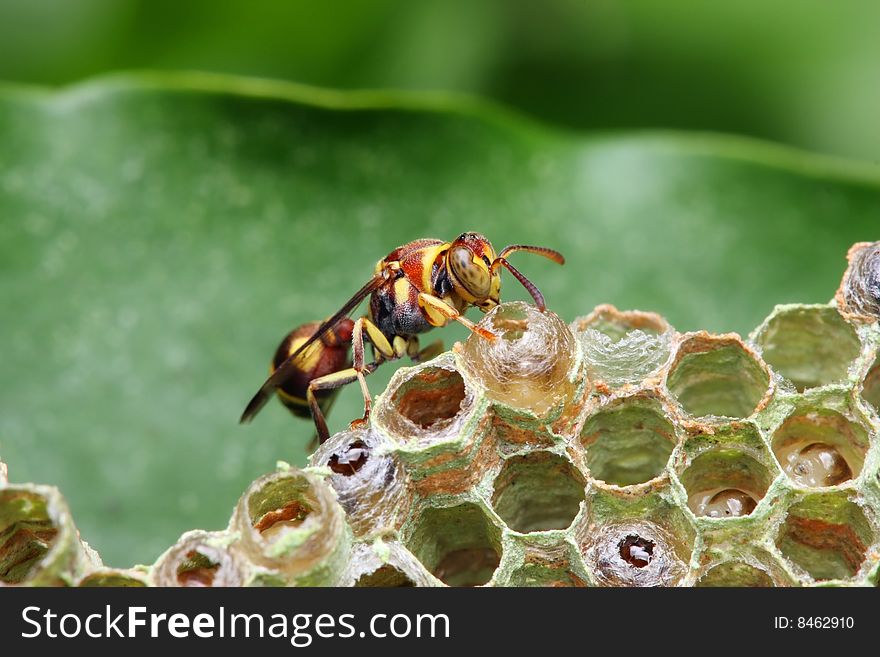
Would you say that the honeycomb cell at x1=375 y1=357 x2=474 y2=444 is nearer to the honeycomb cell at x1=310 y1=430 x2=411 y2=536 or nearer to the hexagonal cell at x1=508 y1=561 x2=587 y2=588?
the honeycomb cell at x1=310 y1=430 x2=411 y2=536

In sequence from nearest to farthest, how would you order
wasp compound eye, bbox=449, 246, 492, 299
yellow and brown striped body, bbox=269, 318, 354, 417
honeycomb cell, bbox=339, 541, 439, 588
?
1. honeycomb cell, bbox=339, 541, 439, 588
2. wasp compound eye, bbox=449, 246, 492, 299
3. yellow and brown striped body, bbox=269, 318, 354, 417

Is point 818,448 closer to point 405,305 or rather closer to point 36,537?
point 405,305

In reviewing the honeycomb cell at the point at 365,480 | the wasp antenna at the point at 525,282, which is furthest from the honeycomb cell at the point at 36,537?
the wasp antenna at the point at 525,282

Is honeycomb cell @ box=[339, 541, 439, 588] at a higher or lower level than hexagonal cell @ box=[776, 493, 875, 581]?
lower

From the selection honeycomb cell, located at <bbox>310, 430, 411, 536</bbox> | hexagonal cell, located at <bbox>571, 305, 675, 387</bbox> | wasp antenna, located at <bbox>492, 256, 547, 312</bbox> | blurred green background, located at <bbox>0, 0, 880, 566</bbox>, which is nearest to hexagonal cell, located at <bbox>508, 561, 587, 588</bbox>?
honeycomb cell, located at <bbox>310, 430, 411, 536</bbox>

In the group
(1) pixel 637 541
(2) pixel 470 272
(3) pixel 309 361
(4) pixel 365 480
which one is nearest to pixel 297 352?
(3) pixel 309 361
